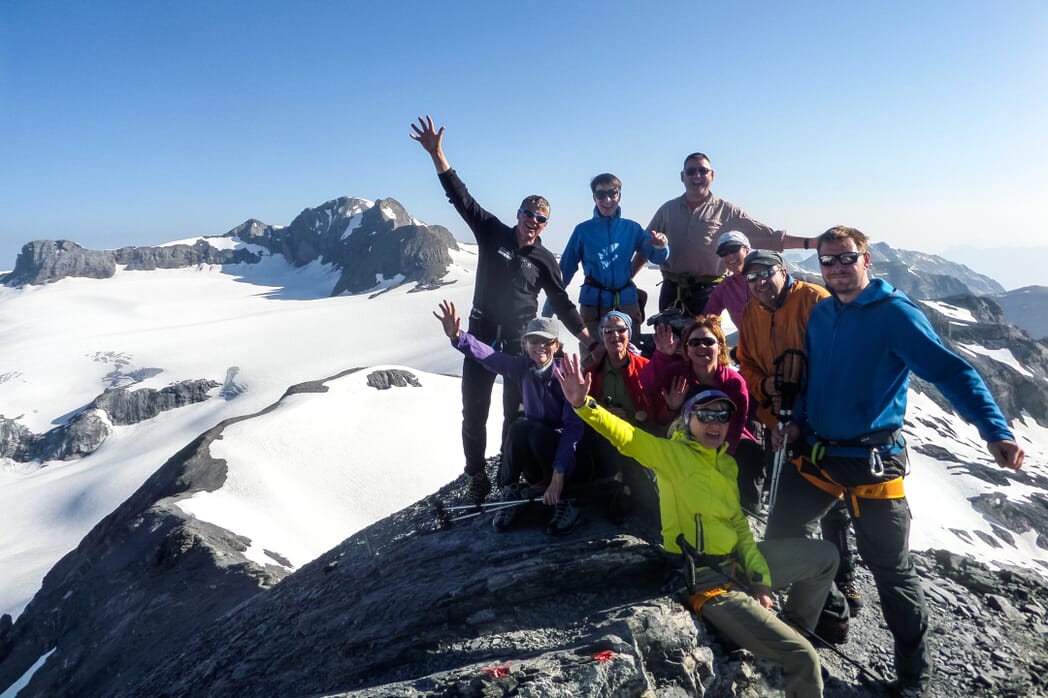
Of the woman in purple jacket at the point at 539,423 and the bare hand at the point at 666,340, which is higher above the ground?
the bare hand at the point at 666,340

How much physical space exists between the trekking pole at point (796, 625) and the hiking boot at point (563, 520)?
2036 mm

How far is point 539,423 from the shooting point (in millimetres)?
7746

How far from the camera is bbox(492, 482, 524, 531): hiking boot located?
8.17m

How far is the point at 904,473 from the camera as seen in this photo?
5770mm

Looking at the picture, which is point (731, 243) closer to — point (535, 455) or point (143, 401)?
point (535, 455)

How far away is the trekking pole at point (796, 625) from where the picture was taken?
572 cm

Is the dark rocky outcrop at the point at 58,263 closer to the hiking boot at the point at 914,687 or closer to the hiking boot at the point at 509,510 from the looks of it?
the hiking boot at the point at 509,510

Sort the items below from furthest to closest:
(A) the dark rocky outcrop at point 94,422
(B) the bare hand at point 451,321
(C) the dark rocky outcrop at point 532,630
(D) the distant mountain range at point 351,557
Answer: (A) the dark rocky outcrop at point 94,422 → (B) the bare hand at point 451,321 → (D) the distant mountain range at point 351,557 → (C) the dark rocky outcrop at point 532,630

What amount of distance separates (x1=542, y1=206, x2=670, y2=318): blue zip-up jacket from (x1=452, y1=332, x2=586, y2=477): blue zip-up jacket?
1.61 meters

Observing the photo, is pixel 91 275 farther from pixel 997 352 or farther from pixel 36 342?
pixel 997 352

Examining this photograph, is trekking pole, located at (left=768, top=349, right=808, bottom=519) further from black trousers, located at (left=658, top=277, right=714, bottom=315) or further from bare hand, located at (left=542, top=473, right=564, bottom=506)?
black trousers, located at (left=658, top=277, right=714, bottom=315)

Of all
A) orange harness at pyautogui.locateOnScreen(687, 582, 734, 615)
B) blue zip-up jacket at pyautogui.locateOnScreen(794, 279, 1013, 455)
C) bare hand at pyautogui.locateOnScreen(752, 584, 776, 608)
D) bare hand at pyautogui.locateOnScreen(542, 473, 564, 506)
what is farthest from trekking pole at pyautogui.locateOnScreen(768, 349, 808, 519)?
bare hand at pyautogui.locateOnScreen(542, 473, 564, 506)

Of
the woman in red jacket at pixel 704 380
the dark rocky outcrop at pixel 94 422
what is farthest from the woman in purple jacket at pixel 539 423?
the dark rocky outcrop at pixel 94 422

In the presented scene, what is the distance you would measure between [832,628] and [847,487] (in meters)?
2.07
